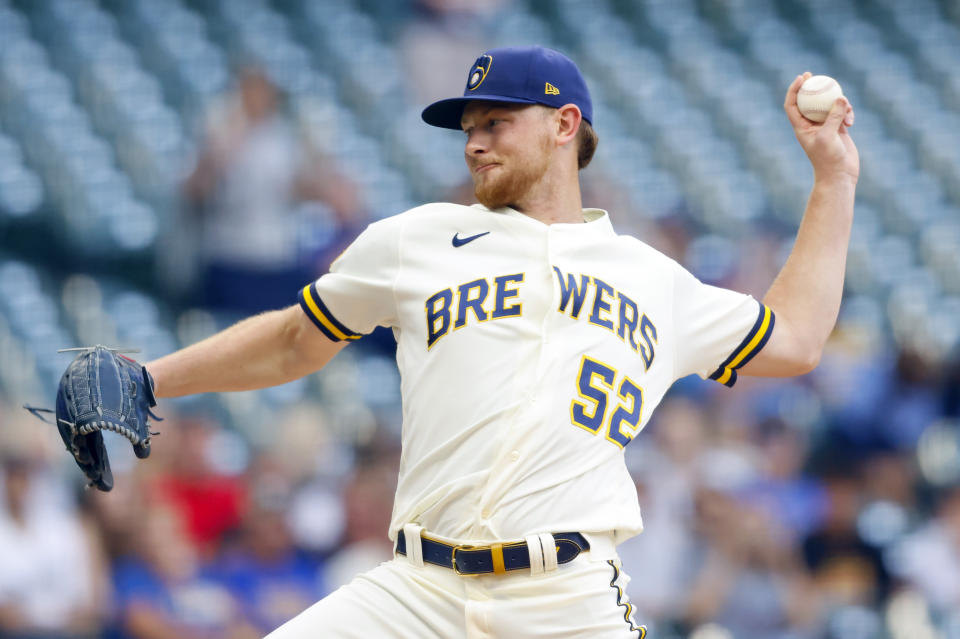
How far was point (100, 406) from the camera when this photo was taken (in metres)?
2.65

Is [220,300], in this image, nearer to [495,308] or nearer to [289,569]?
[289,569]

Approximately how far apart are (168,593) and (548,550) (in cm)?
311

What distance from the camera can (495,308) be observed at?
112 inches

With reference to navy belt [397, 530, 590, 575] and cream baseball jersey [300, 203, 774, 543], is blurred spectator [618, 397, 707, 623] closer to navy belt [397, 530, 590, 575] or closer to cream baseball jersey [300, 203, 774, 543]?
cream baseball jersey [300, 203, 774, 543]

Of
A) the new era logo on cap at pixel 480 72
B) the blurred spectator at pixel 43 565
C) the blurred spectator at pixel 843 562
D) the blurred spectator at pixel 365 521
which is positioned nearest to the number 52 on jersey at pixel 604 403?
the new era logo on cap at pixel 480 72

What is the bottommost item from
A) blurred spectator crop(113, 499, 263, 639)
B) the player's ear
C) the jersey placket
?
blurred spectator crop(113, 499, 263, 639)

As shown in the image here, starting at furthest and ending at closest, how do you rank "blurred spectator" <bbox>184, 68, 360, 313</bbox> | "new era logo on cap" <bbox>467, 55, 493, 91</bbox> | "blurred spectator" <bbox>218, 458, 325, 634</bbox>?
"blurred spectator" <bbox>184, 68, 360, 313</bbox> → "blurred spectator" <bbox>218, 458, 325, 634</bbox> → "new era logo on cap" <bbox>467, 55, 493, 91</bbox>

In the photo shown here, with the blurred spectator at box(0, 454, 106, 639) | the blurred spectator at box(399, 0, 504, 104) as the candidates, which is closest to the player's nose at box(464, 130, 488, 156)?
the blurred spectator at box(0, 454, 106, 639)

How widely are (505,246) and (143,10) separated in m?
6.18

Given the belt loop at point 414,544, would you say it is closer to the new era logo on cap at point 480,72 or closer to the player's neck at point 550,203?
the player's neck at point 550,203

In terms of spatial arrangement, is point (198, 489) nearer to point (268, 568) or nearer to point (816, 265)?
→ point (268, 568)

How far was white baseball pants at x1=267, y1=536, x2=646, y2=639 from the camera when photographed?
2646mm

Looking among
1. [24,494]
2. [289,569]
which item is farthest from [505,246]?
[24,494]

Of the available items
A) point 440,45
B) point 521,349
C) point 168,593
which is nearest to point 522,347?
point 521,349
